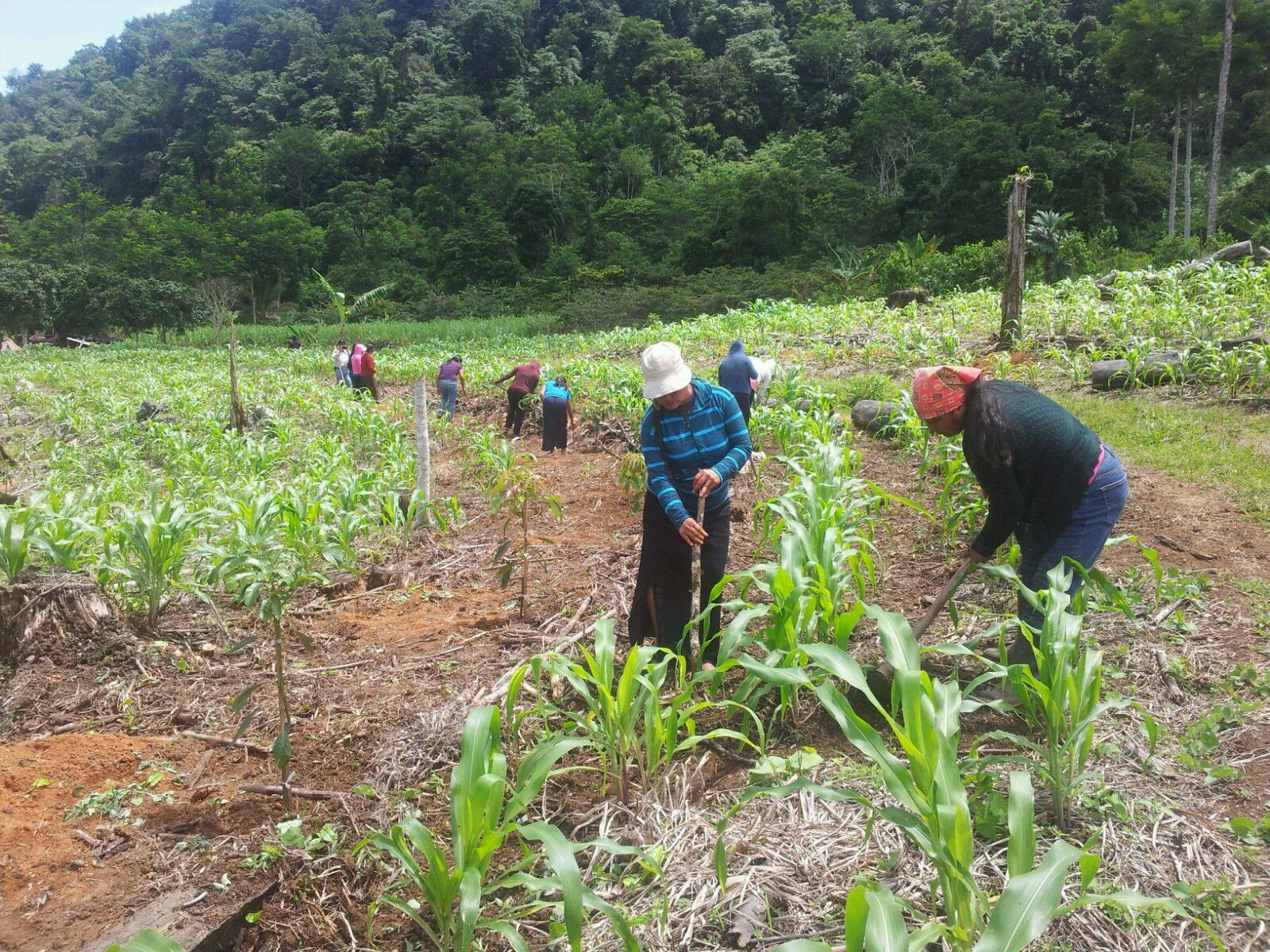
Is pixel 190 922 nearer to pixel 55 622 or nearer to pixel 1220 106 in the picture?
pixel 55 622

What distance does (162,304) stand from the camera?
3344 cm

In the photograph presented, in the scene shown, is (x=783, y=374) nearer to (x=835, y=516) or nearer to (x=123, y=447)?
(x=835, y=516)

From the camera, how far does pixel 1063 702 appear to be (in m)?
2.12

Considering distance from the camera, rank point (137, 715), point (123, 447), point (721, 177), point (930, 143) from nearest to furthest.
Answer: point (137, 715) → point (123, 447) → point (930, 143) → point (721, 177)

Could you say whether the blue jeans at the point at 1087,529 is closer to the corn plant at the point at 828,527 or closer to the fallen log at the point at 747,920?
the corn plant at the point at 828,527

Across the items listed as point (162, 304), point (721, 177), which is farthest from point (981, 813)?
point (721, 177)

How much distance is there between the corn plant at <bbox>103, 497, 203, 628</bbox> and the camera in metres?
3.69

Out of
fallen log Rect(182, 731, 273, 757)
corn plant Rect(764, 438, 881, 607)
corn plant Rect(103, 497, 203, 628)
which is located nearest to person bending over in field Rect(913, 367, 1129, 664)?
corn plant Rect(764, 438, 881, 607)

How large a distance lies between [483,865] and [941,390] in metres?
1.90

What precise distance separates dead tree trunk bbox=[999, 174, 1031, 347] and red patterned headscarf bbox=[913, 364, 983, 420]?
24.1 feet

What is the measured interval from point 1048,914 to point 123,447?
908 centimetres

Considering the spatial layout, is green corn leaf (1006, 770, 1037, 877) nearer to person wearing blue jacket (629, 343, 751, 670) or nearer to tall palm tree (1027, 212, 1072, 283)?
person wearing blue jacket (629, 343, 751, 670)

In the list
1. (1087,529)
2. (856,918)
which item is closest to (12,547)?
(856,918)

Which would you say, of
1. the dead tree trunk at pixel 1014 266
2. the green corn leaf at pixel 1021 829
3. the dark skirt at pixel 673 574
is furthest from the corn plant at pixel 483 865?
the dead tree trunk at pixel 1014 266
